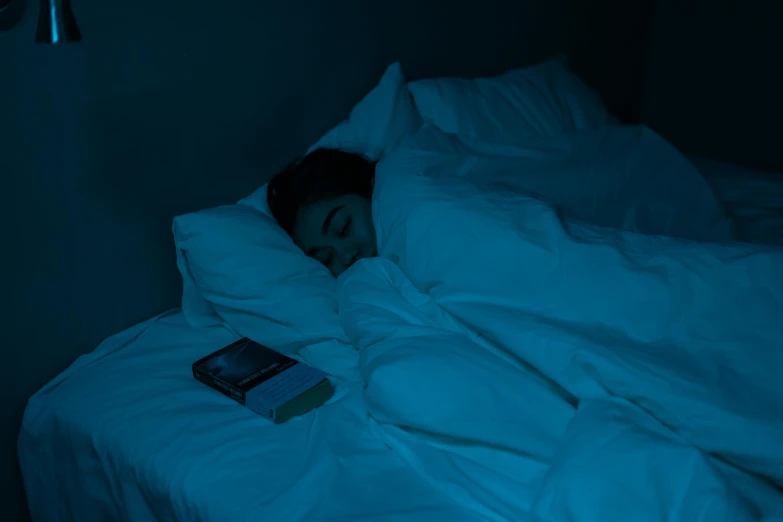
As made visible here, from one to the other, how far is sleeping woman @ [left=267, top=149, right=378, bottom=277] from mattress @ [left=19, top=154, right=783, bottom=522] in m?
0.27

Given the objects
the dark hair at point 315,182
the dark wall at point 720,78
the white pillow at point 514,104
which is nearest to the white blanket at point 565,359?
the dark hair at point 315,182

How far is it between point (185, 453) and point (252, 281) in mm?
393

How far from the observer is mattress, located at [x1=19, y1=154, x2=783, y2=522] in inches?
32.4

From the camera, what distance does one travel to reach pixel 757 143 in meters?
2.66

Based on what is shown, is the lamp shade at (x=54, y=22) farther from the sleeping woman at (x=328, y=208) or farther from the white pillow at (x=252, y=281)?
the sleeping woman at (x=328, y=208)

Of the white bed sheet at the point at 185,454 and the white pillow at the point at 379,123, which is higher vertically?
the white pillow at the point at 379,123

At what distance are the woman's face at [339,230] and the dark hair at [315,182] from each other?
0.02m

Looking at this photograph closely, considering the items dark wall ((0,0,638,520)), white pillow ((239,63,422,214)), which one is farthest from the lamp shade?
white pillow ((239,63,422,214))

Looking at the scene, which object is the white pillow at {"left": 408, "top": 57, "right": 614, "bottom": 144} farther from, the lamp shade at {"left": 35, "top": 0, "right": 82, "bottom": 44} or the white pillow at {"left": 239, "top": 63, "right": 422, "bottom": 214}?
the lamp shade at {"left": 35, "top": 0, "right": 82, "bottom": 44}

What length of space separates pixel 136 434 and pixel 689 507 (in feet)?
2.58

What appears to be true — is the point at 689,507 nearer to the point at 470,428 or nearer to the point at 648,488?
the point at 648,488

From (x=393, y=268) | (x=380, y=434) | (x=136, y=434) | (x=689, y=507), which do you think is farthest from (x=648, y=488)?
(x=136, y=434)

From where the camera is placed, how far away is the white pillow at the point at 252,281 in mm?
1198

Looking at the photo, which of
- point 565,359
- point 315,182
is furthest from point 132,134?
point 565,359
